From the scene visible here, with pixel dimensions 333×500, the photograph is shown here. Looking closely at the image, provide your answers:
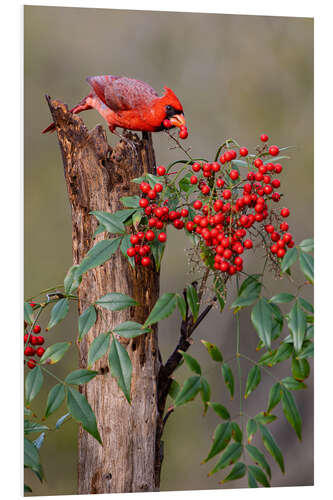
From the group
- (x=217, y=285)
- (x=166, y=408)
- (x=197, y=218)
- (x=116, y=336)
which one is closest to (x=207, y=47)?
(x=197, y=218)

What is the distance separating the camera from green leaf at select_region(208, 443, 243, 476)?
1.40 meters

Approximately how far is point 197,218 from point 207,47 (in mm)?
493

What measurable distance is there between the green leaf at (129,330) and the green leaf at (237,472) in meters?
0.38

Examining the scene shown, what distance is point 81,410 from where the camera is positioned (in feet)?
4.41

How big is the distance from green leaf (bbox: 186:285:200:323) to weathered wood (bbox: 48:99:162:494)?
107 mm

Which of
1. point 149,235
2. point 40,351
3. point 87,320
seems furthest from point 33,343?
point 149,235

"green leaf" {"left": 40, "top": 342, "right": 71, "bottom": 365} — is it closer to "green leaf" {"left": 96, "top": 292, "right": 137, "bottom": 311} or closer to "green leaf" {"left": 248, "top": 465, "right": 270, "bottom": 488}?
"green leaf" {"left": 96, "top": 292, "right": 137, "bottom": 311}

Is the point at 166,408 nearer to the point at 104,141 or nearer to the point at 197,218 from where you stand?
the point at 197,218

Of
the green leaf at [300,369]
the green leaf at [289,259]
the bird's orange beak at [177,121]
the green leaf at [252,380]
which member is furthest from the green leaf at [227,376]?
the bird's orange beak at [177,121]

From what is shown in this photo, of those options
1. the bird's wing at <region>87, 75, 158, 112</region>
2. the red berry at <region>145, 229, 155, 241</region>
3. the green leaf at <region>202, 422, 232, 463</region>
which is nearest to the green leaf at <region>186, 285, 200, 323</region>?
the red berry at <region>145, 229, 155, 241</region>

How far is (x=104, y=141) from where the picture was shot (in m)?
1.46

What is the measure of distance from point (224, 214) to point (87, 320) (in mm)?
383

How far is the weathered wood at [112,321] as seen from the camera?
1452mm

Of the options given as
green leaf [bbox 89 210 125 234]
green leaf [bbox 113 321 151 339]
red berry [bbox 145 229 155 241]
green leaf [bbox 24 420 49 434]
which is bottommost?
green leaf [bbox 24 420 49 434]
